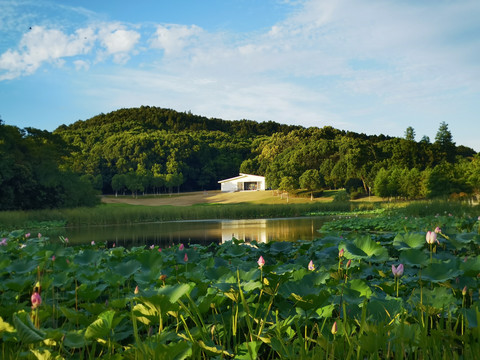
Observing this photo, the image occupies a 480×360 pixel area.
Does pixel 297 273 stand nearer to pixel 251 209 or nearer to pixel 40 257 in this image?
pixel 40 257

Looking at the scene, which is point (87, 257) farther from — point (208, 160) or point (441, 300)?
point (208, 160)

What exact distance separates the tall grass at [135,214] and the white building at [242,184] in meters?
32.0

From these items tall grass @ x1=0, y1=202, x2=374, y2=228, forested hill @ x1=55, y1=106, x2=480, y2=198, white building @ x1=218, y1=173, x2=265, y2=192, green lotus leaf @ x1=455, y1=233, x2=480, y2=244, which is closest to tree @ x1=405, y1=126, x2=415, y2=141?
forested hill @ x1=55, y1=106, x2=480, y2=198

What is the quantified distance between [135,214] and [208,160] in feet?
137

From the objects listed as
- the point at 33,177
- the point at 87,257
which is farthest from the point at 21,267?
the point at 33,177

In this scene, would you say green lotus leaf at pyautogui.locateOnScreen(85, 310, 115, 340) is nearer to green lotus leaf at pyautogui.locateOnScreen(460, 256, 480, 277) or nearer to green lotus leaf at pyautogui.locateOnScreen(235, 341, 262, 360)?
green lotus leaf at pyautogui.locateOnScreen(235, 341, 262, 360)

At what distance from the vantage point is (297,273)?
2.06 metres

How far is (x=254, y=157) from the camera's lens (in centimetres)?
5978

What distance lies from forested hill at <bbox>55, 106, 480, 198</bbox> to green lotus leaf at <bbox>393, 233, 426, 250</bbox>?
29778 millimetres

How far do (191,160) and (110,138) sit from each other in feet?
40.7

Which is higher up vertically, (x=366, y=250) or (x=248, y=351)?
(x=366, y=250)

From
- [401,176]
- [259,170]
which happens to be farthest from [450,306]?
[259,170]

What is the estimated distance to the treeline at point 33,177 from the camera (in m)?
22.2

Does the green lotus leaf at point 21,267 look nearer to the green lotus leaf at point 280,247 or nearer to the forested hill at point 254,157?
the green lotus leaf at point 280,247
